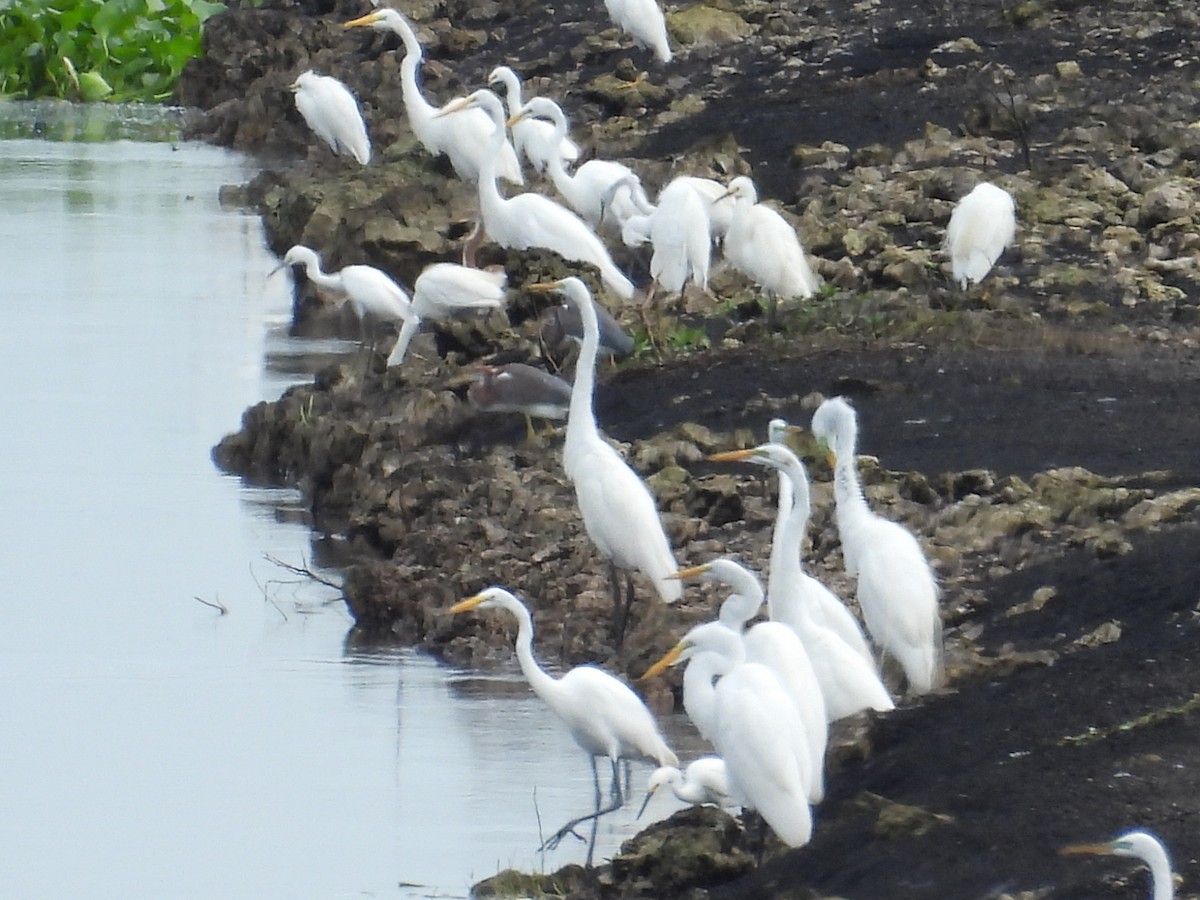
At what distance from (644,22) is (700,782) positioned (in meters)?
19.5

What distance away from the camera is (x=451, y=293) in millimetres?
14547

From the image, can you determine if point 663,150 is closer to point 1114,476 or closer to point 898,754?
point 1114,476

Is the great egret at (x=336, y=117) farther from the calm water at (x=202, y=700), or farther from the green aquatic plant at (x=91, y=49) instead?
the green aquatic plant at (x=91, y=49)

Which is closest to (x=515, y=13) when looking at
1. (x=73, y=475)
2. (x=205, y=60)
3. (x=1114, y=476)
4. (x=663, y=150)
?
(x=205, y=60)

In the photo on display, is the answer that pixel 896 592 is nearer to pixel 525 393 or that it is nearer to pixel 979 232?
pixel 525 393

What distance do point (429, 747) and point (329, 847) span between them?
1043 mm

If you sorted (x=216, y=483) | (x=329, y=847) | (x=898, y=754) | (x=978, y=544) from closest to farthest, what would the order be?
(x=898, y=754) → (x=329, y=847) → (x=978, y=544) → (x=216, y=483)

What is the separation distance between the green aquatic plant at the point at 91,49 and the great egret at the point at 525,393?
24768 mm

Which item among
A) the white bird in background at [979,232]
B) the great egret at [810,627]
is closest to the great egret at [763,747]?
the great egret at [810,627]

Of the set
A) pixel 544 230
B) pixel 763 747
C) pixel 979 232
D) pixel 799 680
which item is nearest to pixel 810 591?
pixel 799 680

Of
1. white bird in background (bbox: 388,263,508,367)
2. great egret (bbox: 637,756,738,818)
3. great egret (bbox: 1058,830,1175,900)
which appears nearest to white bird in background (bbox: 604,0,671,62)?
white bird in background (bbox: 388,263,508,367)

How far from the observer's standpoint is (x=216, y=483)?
1423 centimetres

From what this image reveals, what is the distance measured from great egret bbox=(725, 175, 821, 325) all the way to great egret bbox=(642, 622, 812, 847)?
23.7 feet

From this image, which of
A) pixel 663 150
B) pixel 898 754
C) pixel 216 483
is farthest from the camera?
pixel 663 150
